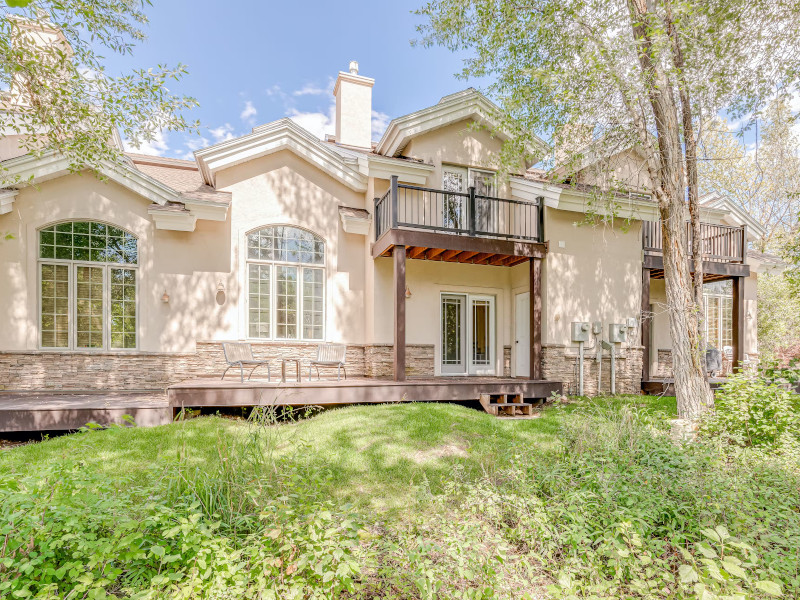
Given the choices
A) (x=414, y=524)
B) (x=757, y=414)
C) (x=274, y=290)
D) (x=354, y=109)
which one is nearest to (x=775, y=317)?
(x=757, y=414)

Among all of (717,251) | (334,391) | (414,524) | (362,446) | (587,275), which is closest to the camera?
(414,524)

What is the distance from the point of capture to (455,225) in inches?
380

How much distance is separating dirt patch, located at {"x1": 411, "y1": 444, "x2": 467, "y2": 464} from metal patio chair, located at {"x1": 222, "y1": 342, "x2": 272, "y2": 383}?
3447 mm

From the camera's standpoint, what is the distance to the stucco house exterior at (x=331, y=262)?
7695mm

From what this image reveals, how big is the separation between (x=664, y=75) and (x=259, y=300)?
808cm

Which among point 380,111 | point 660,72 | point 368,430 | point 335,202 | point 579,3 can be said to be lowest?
point 368,430

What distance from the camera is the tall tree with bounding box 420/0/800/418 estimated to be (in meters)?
5.99

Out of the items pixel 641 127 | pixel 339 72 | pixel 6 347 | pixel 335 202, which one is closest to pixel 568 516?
pixel 641 127

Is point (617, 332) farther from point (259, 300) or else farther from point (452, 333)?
point (259, 300)

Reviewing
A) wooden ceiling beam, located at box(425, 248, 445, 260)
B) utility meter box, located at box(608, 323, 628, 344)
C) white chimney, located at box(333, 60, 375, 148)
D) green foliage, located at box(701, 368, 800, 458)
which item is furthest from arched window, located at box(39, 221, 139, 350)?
utility meter box, located at box(608, 323, 628, 344)

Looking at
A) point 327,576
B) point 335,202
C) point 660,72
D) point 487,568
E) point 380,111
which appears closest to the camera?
point 327,576

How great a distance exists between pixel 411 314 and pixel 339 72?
720cm

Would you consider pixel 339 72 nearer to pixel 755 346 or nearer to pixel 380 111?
pixel 380 111

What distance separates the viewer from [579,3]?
21.1 feet
